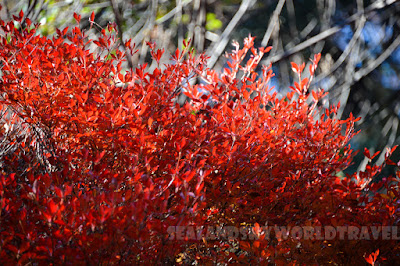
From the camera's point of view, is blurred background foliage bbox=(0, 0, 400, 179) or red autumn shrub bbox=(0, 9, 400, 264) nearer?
red autumn shrub bbox=(0, 9, 400, 264)

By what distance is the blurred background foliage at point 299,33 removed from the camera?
510 cm

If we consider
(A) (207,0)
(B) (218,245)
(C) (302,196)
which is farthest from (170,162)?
(A) (207,0)

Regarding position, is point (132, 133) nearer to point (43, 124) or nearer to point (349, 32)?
point (43, 124)

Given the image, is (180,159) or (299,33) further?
(299,33)

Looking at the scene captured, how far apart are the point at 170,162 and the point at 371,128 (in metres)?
4.72

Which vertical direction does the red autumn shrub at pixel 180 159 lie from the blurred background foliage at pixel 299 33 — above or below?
below

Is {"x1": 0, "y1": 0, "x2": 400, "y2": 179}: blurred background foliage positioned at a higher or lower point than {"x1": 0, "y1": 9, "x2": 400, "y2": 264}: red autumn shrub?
higher

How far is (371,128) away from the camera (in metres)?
5.64

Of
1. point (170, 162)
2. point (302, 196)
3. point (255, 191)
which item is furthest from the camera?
point (302, 196)

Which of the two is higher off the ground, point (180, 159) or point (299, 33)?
point (299, 33)

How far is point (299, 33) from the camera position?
18.0 feet

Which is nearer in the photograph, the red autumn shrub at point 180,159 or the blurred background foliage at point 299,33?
the red autumn shrub at point 180,159

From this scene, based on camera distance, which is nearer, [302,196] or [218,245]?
[218,245]

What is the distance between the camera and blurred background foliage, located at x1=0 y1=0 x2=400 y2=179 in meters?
5.10
